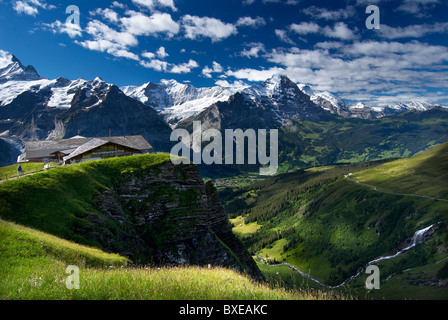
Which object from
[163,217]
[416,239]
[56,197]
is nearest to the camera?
[56,197]

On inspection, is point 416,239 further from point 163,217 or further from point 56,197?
point 56,197

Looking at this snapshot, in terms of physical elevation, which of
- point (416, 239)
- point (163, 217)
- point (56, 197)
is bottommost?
point (416, 239)

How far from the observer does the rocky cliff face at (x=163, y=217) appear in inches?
1447

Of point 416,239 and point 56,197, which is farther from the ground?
point 56,197

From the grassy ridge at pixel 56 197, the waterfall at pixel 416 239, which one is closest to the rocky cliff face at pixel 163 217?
the grassy ridge at pixel 56 197

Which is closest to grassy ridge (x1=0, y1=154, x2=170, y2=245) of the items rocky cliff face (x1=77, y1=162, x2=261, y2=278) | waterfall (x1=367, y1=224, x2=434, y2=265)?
rocky cliff face (x1=77, y1=162, x2=261, y2=278)

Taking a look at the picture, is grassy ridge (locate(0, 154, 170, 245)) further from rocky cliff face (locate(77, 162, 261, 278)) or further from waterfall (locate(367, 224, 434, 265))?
waterfall (locate(367, 224, 434, 265))

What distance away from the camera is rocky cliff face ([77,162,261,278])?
121ft

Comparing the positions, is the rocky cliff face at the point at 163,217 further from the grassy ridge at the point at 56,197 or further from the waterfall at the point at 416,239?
the waterfall at the point at 416,239

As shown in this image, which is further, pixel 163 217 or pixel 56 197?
pixel 163 217

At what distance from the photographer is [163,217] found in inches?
1752

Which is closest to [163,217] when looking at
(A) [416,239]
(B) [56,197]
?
(B) [56,197]

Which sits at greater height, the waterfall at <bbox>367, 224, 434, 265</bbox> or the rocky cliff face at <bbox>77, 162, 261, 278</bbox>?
the rocky cliff face at <bbox>77, 162, 261, 278</bbox>

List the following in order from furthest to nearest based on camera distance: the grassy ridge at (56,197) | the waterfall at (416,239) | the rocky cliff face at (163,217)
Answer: the waterfall at (416,239) → the rocky cliff face at (163,217) → the grassy ridge at (56,197)
